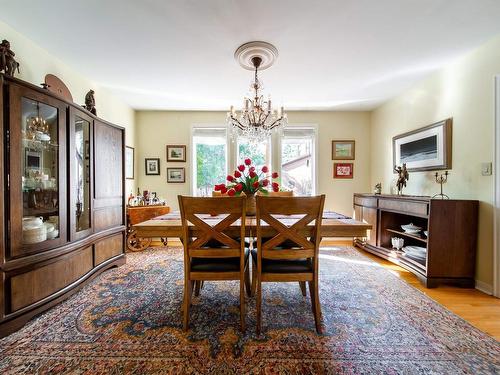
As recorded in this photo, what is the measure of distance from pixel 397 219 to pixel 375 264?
2.46 feet

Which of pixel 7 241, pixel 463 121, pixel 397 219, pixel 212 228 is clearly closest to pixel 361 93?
pixel 463 121

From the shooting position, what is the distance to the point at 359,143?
4168 millimetres

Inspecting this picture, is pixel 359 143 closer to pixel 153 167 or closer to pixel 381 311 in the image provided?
pixel 381 311

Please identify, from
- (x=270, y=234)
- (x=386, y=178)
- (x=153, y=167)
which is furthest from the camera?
(x=153, y=167)

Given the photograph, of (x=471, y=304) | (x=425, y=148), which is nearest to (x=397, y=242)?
(x=471, y=304)

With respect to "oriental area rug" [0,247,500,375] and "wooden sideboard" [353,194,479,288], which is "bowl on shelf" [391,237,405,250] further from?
"oriental area rug" [0,247,500,375]

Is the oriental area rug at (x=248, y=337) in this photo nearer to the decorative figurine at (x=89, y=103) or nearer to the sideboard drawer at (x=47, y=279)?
the sideboard drawer at (x=47, y=279)

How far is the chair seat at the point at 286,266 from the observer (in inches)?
62.1

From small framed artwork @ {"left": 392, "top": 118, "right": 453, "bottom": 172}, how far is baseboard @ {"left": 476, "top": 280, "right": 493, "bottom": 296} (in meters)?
1.24

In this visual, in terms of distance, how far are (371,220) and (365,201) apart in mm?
310

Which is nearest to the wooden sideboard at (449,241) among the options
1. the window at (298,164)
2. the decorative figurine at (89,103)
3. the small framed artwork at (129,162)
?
the window at (298,164)

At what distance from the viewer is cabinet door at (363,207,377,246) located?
3.20m

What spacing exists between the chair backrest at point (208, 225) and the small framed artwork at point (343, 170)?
3.14 meters

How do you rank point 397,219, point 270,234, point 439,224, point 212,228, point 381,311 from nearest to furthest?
point 212,228, point 270,234, point 381,311, point 439,224, point 397,219
